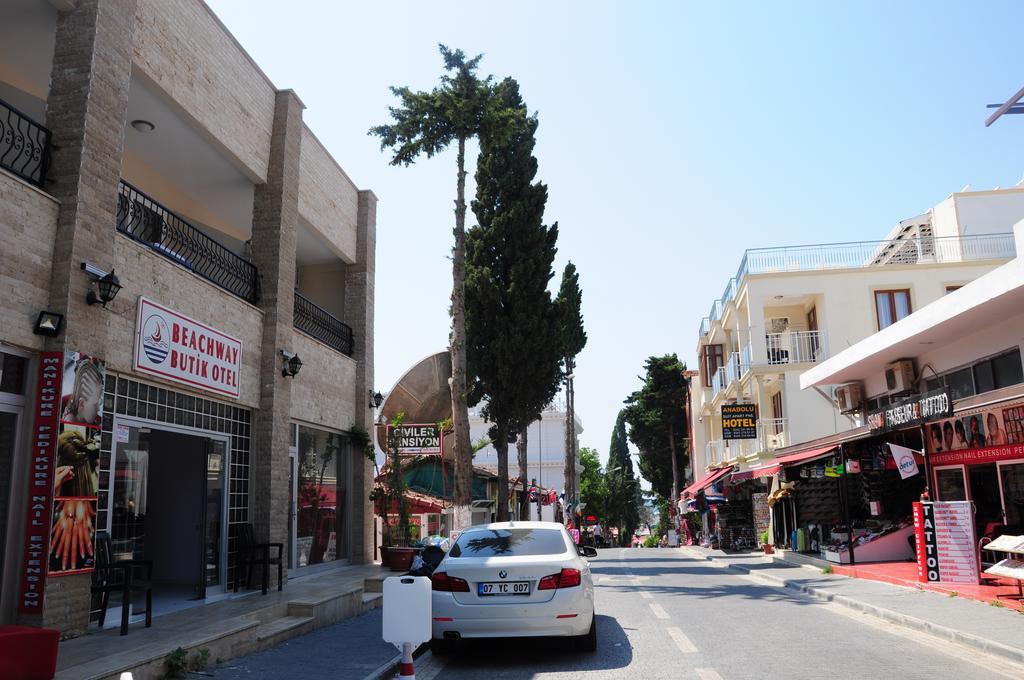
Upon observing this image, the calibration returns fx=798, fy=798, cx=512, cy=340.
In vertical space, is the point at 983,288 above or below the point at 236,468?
above

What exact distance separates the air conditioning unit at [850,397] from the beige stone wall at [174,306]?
1524 centimetres

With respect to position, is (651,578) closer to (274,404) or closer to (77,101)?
(274,404)

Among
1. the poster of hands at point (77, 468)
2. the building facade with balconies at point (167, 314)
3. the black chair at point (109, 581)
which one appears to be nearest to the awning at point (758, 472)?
the building facade with balconies at point (167, 314)

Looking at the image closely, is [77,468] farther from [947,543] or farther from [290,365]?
[947,543]

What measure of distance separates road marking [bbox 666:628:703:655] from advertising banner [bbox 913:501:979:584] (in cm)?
648

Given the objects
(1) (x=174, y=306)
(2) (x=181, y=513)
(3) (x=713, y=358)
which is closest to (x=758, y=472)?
(3) (x=713, y=358)

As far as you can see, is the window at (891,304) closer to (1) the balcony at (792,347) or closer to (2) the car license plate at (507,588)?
(1) the balcony at (792,347)

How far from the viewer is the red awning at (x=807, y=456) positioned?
19.3 meters

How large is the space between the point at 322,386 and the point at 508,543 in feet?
30.2

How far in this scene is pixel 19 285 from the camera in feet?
27.7

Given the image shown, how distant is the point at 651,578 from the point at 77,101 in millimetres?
15214

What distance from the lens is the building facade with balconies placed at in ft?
28.2

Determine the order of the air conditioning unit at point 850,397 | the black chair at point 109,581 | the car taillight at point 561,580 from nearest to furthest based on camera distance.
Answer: the car taillight at point 561,580 → the black chair at point 109,581 → the air conditioning unit at point 850,397

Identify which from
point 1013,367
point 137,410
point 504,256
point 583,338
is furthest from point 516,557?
point 583,338
